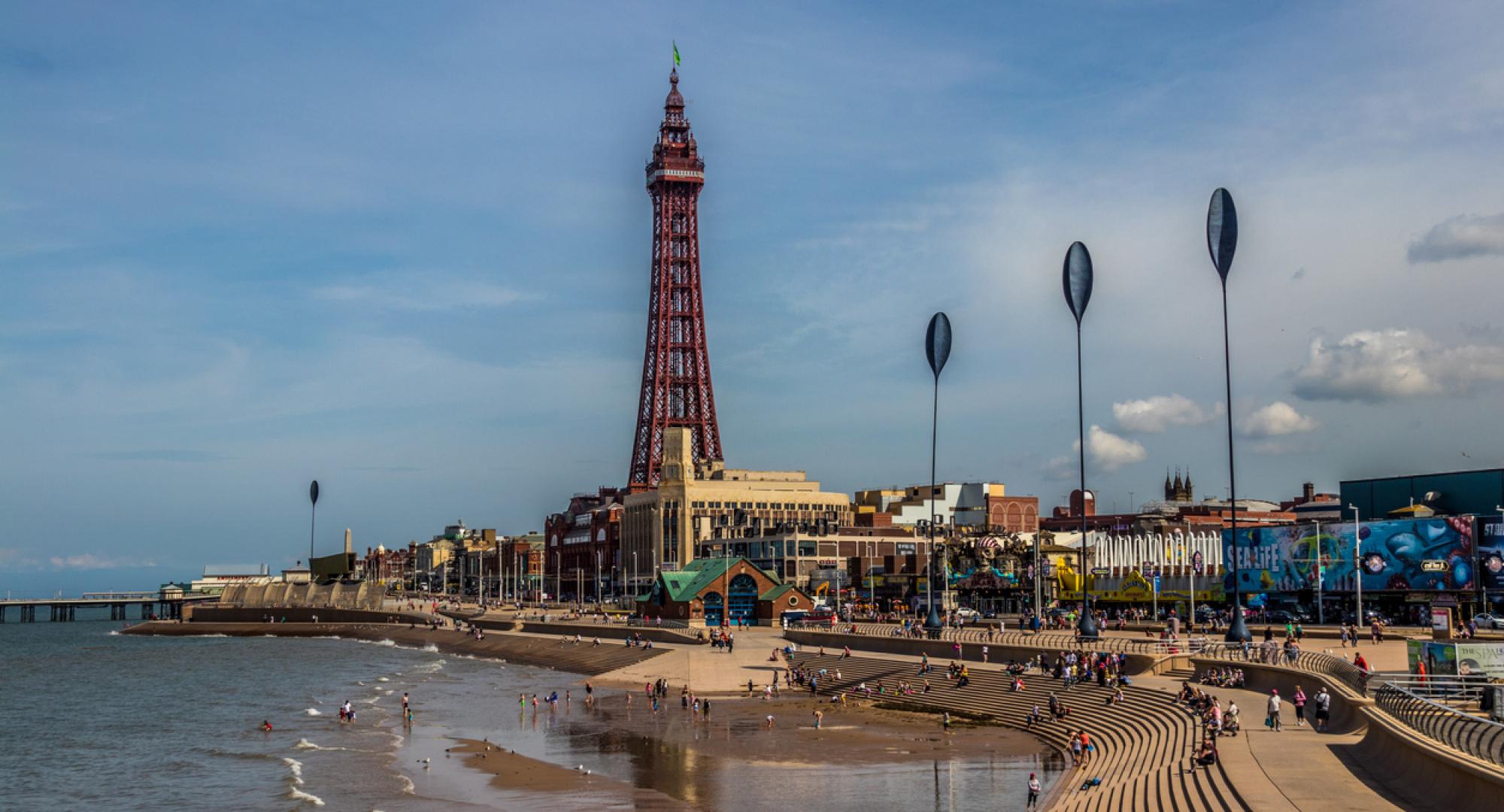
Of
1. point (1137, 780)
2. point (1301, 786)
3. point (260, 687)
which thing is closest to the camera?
point (1301, 786)

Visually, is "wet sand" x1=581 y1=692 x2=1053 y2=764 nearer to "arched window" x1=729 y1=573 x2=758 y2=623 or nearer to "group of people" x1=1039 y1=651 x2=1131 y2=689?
"group of people" x1=1039 y1=651 x2=1131 y2=689

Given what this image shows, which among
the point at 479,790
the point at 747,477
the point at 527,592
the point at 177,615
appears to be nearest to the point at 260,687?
the point at 479,790

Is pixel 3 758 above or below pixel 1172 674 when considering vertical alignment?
below

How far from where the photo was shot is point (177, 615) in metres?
161

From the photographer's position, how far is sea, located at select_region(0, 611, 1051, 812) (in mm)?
37156

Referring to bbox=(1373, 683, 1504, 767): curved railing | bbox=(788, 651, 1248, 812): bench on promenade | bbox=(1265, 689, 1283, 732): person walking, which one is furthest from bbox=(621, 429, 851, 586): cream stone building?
bbox=(1373, 683, 1504, 767): curved railing

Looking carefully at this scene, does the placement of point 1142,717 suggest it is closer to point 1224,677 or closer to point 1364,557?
point 1224,677

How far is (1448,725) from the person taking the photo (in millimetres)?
23016

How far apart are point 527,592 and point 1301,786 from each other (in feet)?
542

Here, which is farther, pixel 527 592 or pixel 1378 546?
pixel 527 592

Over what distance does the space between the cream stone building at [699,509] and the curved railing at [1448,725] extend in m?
104

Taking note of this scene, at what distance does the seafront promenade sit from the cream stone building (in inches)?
2103

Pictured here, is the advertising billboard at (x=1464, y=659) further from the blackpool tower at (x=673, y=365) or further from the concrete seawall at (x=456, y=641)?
the blackpool tower at (x=673, y=365)

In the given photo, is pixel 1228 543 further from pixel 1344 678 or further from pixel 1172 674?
pixel 1344 678
